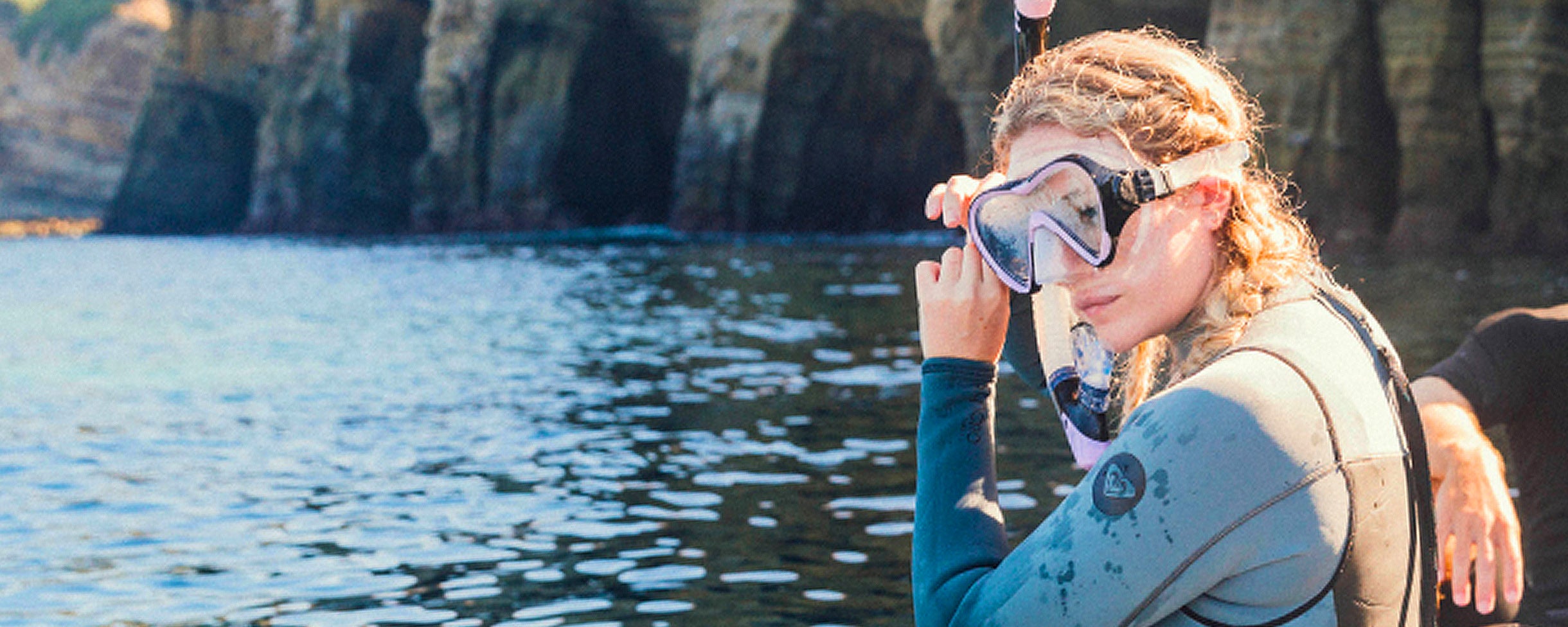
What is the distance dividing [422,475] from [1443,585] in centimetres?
712

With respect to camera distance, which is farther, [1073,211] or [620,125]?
[620,125]

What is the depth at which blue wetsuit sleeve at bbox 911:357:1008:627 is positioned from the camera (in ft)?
7.07

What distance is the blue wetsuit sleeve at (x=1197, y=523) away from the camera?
1855mm

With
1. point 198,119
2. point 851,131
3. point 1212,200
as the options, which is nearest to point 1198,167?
point 1212,200

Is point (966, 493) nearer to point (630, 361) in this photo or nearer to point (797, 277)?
point (630, 361)

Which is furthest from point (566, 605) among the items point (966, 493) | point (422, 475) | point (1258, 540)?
point (1258, 540)

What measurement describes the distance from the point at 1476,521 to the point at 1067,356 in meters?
0.80

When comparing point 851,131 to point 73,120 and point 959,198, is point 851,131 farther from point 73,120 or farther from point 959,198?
point 73,120

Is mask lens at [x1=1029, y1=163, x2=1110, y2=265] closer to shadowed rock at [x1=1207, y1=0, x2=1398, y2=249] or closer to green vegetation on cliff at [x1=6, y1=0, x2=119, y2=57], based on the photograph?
shadowed rock at [x1=1207, y1=0, x2=1398, y2=249]

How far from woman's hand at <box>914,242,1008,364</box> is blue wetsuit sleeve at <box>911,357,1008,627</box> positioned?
0.02 metres

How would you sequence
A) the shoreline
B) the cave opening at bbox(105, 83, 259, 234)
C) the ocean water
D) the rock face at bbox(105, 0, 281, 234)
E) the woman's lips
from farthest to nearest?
1. the shoreline
2. the cave opening at bbox(105, 83, 259, 234)
3. the rock face at bbox(105, 0, 281, 234)
4. the ocean water
5. the woman's lips

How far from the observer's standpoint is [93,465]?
993cm

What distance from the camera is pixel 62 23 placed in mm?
95688

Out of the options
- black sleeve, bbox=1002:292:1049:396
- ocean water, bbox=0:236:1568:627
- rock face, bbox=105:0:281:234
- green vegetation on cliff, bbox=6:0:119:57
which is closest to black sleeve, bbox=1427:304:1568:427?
black sleeve, bbox=1002:292:1049:396
